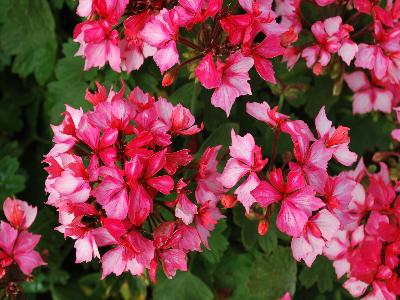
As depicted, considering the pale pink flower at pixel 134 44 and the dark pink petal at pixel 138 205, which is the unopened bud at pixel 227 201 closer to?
the dark pink petal at pixel 138 205

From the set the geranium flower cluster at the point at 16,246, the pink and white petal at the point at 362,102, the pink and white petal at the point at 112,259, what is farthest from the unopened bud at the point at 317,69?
the geranium flower cluster at the point at 16,246

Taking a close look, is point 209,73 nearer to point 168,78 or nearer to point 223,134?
point 168,78

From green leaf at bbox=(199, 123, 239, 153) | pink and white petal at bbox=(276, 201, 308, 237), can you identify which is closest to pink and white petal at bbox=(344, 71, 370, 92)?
green leaf at bbox=(199, 123, 239, 153)

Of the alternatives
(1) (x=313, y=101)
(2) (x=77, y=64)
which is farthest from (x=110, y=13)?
(1) (x=313, y=101)

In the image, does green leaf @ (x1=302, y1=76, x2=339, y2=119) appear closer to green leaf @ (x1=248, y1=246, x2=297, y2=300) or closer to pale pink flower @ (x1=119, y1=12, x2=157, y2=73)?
green leaf @ (x1=248, y1=246, x2=297, y2=300)

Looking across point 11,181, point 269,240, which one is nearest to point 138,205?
point 269,240
